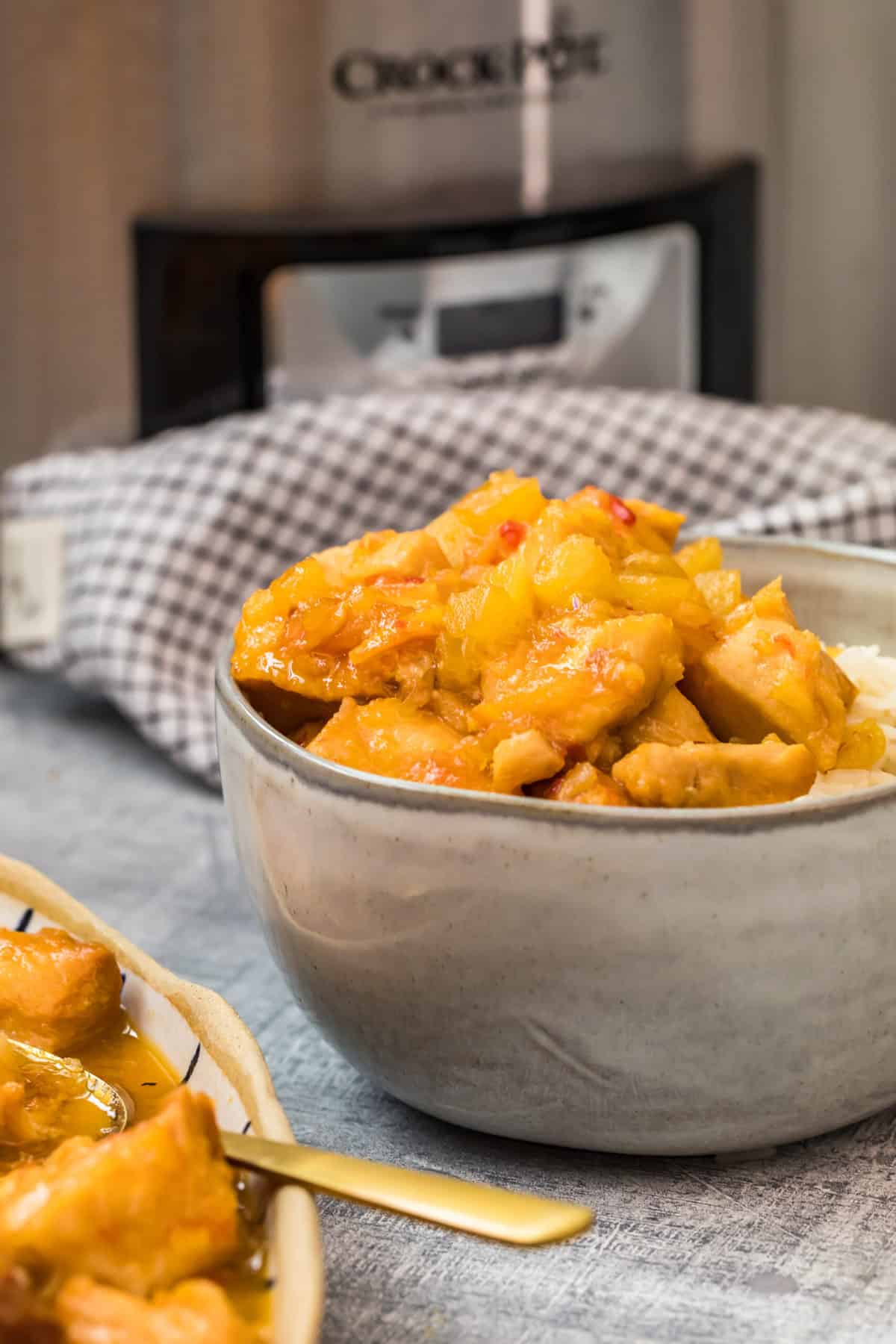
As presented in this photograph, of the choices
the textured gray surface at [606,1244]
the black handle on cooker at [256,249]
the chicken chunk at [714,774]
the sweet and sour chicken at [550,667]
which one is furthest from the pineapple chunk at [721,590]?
the black handle on cooker at [256,249]

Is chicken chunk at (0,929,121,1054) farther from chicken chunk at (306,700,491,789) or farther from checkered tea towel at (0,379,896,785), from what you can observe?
checkered tea towel at (0,379,896,785)

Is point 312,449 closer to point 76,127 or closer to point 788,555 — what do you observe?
point 76,127

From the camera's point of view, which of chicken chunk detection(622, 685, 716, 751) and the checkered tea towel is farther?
the checkered tea towel

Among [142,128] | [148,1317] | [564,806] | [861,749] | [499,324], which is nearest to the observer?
[148,1317]

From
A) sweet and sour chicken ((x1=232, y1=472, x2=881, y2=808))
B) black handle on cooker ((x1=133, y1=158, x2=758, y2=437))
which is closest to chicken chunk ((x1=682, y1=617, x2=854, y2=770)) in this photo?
sweet and sour chicken ((x1=232, y1=472, x2=881, y2=808))

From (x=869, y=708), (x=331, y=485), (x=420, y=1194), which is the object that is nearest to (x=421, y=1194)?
(x=420, y=1194)

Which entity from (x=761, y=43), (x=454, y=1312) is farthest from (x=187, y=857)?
(x=761, y=43)

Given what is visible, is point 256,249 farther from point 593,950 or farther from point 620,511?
→ point 593,950
